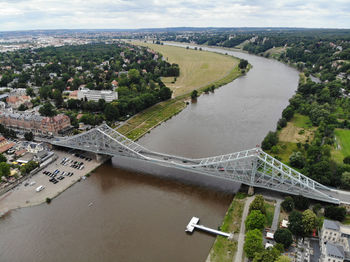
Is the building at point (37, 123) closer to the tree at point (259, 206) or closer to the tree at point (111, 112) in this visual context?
the tree at point (111, 112)

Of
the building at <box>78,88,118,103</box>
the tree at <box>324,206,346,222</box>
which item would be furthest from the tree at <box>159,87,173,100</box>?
the tree at <box>324,206,346,222</box>

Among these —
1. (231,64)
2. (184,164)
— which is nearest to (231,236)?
(184,164)

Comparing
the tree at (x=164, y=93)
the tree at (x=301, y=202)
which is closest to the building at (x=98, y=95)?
the tree at (x=164, y=93)

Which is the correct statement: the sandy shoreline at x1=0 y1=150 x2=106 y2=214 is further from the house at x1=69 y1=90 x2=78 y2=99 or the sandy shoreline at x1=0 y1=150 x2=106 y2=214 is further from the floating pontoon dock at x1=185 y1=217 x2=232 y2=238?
Result: the house at x1=69 y1=90 x2=78 y2=99

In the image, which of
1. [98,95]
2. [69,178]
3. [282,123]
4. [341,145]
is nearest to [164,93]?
[98,95]

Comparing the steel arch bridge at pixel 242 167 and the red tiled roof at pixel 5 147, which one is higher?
the steel arch bridge at pixel 242 167

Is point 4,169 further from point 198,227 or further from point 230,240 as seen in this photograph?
point 230,240

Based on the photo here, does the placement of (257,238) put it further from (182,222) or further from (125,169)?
(125,169)
